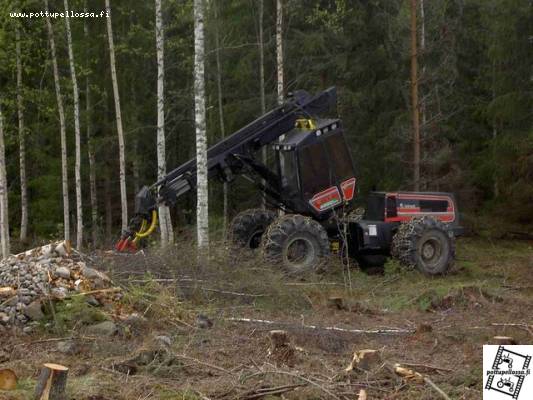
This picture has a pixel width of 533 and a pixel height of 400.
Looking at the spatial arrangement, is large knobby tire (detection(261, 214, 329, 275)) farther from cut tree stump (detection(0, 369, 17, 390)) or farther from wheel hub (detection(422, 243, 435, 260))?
cut tree stump (detection(0, 369, 17, 390))

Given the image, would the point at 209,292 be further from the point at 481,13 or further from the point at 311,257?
the point at 481,13

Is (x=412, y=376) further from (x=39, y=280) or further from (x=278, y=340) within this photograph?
(x=39, y=280)

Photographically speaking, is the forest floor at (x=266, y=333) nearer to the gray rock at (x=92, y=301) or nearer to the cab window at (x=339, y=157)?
the gray rock at (x=92, y=301)

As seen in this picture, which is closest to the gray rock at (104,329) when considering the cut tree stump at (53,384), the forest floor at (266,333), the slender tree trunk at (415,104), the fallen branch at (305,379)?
the forest floor at (266,333)

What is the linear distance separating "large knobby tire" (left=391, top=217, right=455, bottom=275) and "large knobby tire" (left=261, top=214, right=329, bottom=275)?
1.58 meters

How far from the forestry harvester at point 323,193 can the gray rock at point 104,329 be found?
5413mm

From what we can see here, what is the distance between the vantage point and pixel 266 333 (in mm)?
9703

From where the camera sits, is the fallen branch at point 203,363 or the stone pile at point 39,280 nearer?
the fallen branch at point 203,363

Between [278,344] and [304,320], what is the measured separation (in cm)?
257

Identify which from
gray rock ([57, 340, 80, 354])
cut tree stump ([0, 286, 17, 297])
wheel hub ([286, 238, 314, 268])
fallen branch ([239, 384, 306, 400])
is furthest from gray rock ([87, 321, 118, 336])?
wheel hub ([286, 238, 314, 268])

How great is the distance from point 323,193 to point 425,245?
2172 millimetres

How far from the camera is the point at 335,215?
607 inches

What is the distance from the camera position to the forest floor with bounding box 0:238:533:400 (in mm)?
7207

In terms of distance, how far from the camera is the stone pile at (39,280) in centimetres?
986
